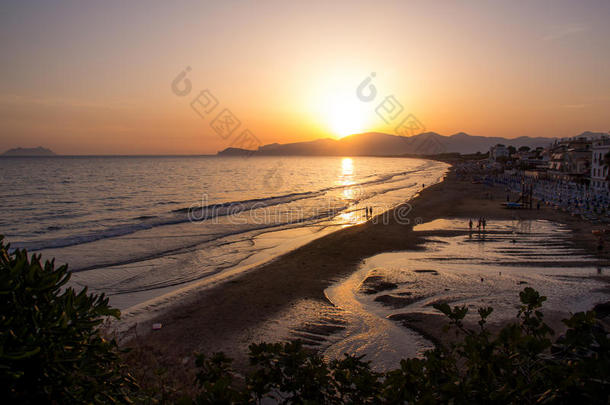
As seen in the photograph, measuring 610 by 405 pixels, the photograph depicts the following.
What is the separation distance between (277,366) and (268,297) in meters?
11.9

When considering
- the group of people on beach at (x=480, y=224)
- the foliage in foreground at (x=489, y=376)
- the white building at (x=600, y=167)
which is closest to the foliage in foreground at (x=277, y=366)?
the foliage in foreground at (x=489, y=376)

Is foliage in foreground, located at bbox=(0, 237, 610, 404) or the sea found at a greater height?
foliage in foreground, located at bbox=(0, 237, 610, 404)

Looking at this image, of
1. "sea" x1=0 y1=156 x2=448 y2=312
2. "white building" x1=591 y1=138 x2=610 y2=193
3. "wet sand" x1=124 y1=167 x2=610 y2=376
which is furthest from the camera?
"white building" x1=591 y1=138 x2=610 y2=193

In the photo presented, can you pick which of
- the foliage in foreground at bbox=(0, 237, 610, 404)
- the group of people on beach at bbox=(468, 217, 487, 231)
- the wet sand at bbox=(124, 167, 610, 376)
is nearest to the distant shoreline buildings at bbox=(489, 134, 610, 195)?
the wet sand at bbox=(124, 167, 610, 376)

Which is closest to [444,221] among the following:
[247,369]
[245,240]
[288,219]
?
[288,219]

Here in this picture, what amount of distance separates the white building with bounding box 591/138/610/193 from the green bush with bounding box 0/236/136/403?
53827mm

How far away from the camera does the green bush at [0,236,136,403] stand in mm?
2797

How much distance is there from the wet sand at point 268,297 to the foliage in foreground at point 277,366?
278 inches

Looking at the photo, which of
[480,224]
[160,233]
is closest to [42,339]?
[160,233]

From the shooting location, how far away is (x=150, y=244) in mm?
25484

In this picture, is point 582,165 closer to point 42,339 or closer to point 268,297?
point 268,297

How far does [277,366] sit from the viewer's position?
353 centimetres

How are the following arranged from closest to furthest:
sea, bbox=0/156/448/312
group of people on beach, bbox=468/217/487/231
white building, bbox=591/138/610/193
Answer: sea, bbox=0/156/448/312 < group of people on beach, bbox=468/217/487/231 < white building, bbox=591/138/610/193

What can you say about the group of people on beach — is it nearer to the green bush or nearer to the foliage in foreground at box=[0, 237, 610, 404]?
the foliage in foreground at box=[0, 237, 610, 404]
